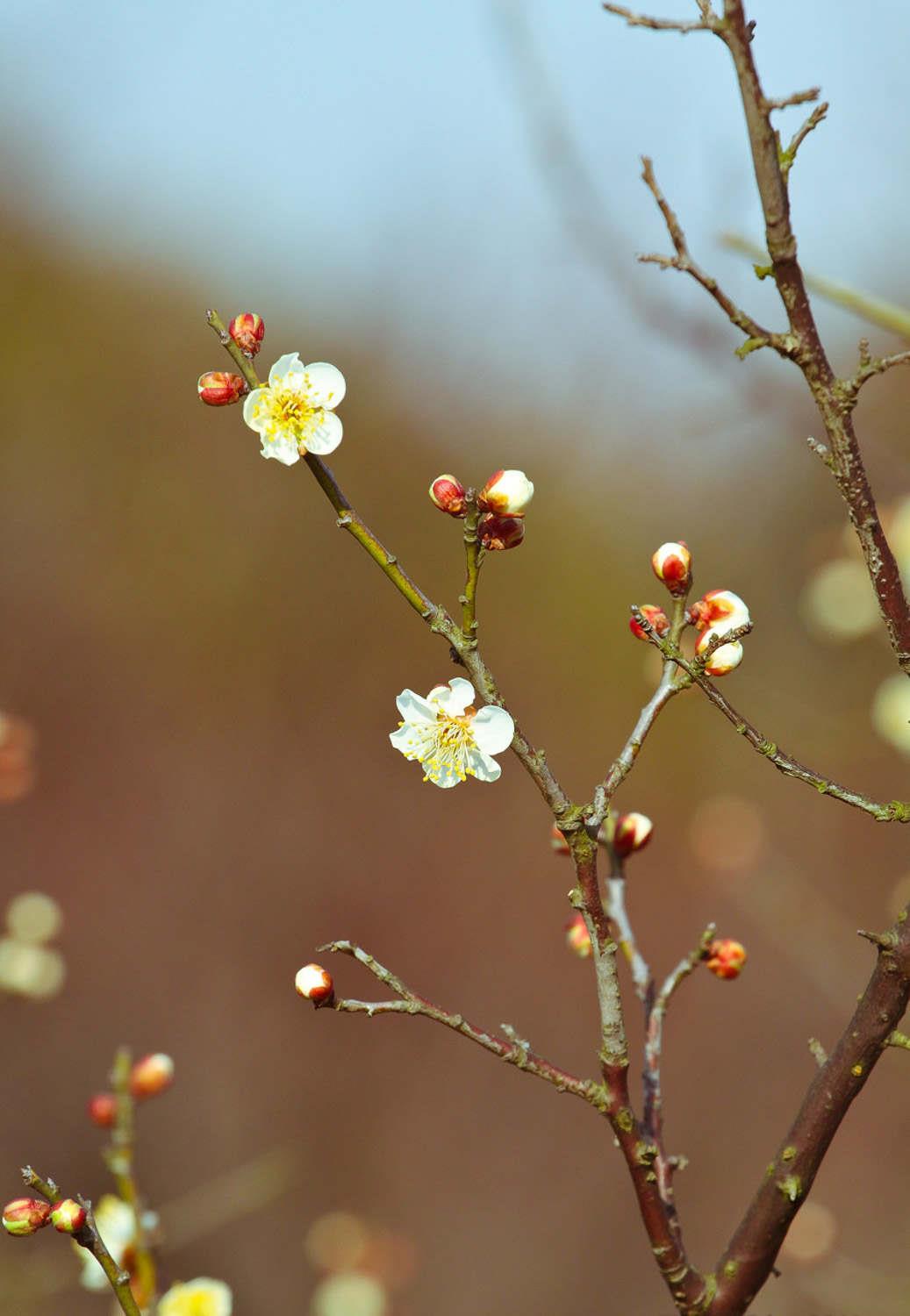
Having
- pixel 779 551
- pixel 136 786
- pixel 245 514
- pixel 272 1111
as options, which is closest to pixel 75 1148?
pixel 272 1111

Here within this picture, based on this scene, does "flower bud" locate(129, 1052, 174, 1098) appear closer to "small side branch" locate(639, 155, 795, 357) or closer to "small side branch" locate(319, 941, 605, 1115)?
"small side branch" locate(319, 941, 605, 1115)

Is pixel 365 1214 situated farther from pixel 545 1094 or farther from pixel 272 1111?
pixel 545 1094

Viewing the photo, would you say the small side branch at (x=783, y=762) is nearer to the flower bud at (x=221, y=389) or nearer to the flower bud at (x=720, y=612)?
the flower bud at (x=720, y=612)

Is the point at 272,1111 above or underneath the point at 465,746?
above

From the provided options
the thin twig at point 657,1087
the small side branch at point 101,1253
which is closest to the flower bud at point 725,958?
the thin twig at point 657,1087

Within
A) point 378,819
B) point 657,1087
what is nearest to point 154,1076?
point 657,1087

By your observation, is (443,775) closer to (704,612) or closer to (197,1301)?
(704,612)

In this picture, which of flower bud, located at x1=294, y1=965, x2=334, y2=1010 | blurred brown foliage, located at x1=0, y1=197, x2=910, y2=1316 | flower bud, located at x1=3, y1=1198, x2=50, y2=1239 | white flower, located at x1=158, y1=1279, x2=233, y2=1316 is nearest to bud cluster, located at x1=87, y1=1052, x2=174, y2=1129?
white flower, located at x1=158, y1=1279, x2=233, y2=1316
